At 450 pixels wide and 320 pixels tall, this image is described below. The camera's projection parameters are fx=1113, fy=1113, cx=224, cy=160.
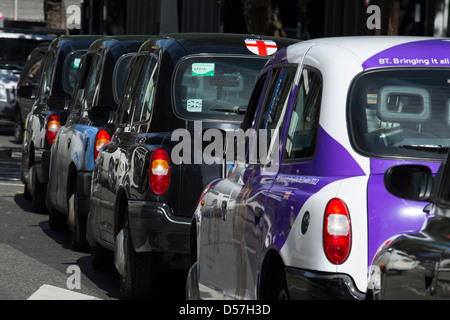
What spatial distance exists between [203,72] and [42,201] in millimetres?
5925

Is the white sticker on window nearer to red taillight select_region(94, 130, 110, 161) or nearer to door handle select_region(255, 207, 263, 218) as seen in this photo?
red taillight select_region(94, 130, 110, 161)

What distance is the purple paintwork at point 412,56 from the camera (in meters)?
5.31

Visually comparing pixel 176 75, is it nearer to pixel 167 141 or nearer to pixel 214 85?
pixel 214 85

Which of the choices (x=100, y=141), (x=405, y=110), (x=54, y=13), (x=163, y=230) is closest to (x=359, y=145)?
(x=405, y=110)

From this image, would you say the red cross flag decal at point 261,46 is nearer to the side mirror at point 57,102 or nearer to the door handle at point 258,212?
the door handle at point 258,212

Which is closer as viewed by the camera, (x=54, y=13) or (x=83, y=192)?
(x=83, y=192)

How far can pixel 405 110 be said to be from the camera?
526 cm

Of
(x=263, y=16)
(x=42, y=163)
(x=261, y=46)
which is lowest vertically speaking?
(x=42, y=163)

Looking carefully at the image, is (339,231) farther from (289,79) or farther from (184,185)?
(184,185)

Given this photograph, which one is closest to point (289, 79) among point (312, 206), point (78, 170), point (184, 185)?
point (312, 206)

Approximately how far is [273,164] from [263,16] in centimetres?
1179

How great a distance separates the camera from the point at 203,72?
8.18 meters

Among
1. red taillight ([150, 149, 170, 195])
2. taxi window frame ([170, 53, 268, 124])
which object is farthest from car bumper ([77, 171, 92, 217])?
Result: red taillight ([150, 149, 170, 195])

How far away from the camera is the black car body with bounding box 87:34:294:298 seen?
767cm
